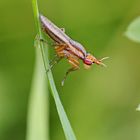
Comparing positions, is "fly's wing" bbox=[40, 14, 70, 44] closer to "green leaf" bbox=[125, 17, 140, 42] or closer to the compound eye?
the compound eye

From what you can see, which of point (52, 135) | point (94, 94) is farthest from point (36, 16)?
point (94, 94)

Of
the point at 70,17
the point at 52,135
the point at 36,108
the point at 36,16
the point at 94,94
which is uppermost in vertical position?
the point at 70,17

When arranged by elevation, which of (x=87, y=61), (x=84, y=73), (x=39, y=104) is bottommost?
(x=87, y=61)

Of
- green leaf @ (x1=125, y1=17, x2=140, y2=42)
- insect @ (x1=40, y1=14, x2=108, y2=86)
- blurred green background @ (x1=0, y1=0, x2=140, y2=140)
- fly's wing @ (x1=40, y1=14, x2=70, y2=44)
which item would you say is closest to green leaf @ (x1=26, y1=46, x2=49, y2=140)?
insect @ (x1=40, y1=14, x2=108, y2=86)

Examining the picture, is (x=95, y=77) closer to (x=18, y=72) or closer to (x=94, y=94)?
(x=94, y=94)

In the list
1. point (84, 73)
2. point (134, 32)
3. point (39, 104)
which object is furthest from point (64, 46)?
point (84, 73)

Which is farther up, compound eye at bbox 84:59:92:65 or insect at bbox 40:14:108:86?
insect at bbox 40:14:108:86

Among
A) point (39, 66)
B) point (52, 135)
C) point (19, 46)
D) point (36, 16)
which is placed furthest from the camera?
point (19, 46)

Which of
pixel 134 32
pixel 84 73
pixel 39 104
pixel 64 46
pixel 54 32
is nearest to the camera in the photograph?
pixel 54 32

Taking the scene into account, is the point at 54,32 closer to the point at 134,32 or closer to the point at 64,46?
the point at 64,46
